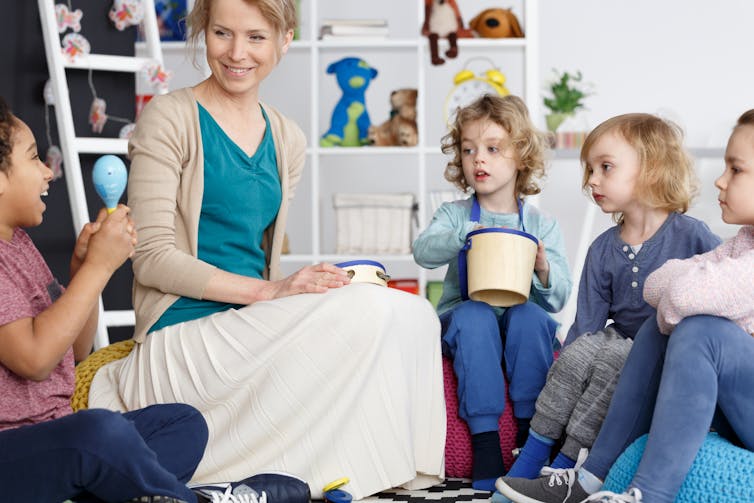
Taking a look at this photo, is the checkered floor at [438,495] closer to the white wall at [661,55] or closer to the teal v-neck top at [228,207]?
the teal v-neck top at [228,207]

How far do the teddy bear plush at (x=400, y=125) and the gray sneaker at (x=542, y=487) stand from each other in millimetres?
2710

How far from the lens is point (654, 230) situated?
2199mm

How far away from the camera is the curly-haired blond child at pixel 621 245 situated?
6.75ft

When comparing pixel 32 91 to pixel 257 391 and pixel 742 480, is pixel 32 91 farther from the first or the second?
pixel 742 480

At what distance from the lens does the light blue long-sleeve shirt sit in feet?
7.79

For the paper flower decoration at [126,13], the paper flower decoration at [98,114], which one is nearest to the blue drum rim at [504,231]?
the paper flower decoration at [98,114]

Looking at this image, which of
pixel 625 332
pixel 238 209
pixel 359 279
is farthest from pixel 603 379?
pixel 238 209

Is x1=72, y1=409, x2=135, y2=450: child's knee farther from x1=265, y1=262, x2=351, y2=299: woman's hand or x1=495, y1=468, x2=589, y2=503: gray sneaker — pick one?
x1=495, y1=468, x2=589, y2=503: gray sneaker

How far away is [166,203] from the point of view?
2.06 metres

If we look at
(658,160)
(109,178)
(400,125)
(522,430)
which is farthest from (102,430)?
(400,125)

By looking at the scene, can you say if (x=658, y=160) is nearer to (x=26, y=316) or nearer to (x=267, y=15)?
(x=267, y=15)

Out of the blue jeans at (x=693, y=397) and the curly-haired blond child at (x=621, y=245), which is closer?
the blue jeans at (x=693, y=397)

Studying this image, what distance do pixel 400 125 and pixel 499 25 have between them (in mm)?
613

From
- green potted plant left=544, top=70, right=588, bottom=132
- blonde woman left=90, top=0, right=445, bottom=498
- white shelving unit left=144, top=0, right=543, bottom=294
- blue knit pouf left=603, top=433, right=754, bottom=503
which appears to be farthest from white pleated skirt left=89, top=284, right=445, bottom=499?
white shelving unit left=144, top=0, right=543, bottom=294
